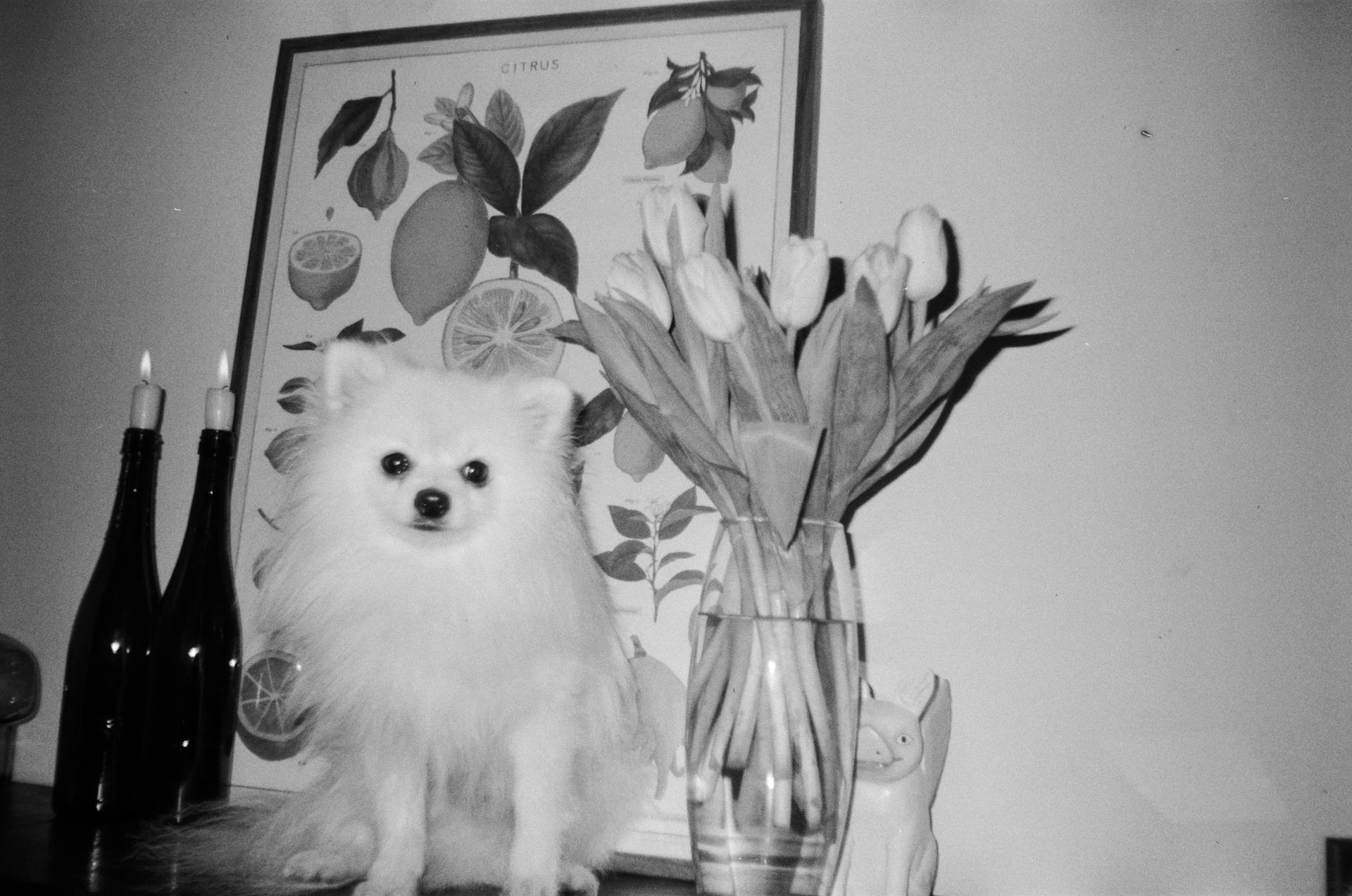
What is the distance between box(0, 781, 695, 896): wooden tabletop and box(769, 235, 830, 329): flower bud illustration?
0.67 m

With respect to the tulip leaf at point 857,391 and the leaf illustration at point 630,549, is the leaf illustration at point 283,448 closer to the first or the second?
the leaf illustration at point 630,549

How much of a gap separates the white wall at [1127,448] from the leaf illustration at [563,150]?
7.5 inches

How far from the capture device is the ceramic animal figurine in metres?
1.04

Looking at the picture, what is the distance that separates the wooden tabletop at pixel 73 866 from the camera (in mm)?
969

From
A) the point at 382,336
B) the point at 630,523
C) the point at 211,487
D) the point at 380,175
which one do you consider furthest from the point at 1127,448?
the point at 211,487

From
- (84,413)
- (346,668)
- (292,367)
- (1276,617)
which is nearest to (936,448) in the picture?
(1276,617)

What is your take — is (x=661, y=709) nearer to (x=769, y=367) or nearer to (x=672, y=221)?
(x=769, y=367)

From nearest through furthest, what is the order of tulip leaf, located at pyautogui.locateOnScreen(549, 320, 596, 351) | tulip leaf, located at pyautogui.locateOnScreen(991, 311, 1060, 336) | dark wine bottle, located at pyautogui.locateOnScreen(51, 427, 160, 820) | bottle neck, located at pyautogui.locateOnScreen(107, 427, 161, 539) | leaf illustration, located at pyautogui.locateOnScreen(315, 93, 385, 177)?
1. tulip leaf, located at pyautogui.locateOnScreen(991, 311, 1060, 336)
2. tulip leaf, located at pyautogui.locateOnScreen(549, 320, 596, 351)
3. dark wine bottle, located at pyautogui.locateOnScreen(51, 427, 160, 820)
4. bottle neck, located at pyautogui.locateOnScreen(107, 427, 161, 539)
5. leaf illustration, located at pyautogui.locateOnScreen(315, 93, 385, 177)

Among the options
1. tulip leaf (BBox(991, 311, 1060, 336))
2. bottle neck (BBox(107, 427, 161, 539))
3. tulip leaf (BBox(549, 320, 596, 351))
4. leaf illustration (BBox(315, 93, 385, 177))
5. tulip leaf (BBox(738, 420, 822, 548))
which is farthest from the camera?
leaf illustration (BBox(315, 93, 385, 177))

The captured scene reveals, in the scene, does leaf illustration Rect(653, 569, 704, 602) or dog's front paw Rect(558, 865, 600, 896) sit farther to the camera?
leaf illustration Rect(653, 569, 704, 602)

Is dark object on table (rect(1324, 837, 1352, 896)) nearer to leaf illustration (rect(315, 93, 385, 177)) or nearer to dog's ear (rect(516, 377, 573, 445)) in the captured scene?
dog's ear (rect(516, 377, 573, 445))

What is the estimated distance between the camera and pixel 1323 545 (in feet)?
3.93

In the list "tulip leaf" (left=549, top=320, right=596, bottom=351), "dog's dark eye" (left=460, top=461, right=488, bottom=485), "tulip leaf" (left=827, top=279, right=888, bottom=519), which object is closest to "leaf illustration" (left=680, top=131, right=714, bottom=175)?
"tulip leaf" (left=549, top=320, right=596, bottom=351)

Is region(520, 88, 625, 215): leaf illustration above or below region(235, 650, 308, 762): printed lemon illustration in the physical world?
above
